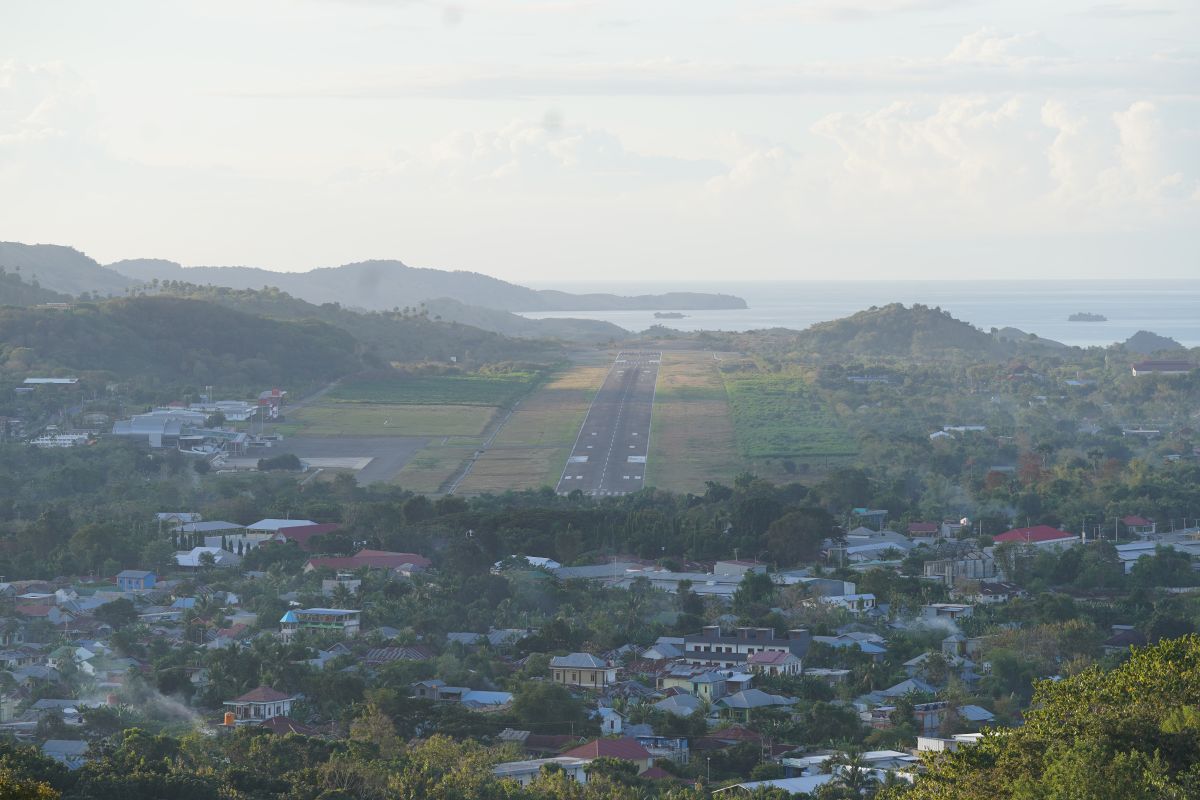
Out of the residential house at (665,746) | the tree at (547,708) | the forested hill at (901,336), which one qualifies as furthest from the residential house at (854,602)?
the forested hill at (901,336)

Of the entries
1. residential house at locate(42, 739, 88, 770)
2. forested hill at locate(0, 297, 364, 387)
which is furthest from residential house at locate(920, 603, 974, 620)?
forested hill at locate(0, 297, 364, 387)

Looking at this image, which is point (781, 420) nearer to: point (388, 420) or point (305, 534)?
point (388, 420)

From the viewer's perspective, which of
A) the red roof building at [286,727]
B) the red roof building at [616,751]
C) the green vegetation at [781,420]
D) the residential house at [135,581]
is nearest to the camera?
the red roof building at [616,751]

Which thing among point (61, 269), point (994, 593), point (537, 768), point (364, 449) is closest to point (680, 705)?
point (537, 768)

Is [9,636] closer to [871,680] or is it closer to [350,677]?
[350,677]

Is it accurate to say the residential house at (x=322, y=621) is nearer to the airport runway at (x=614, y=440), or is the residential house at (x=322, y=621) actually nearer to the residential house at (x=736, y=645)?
the residential house at (x=736, y=645)

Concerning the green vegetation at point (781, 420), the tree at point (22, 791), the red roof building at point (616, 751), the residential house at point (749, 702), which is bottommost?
the residential house at point (749, 702)
